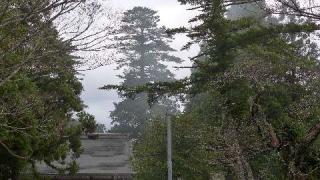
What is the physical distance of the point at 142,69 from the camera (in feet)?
215

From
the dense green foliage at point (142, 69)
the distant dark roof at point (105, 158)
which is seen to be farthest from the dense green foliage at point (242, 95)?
the dense green foliage at point (142, 69)

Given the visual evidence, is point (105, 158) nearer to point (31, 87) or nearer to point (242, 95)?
point (242, 95)

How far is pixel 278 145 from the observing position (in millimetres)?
12352

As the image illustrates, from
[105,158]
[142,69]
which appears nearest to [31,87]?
[105,158]

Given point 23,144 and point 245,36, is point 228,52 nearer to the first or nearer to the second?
point 245,36

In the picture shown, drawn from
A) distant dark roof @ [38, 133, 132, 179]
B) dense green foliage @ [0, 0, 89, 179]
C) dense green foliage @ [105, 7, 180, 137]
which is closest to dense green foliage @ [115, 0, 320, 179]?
distant dark roof @ [38, 133, 132, 179]

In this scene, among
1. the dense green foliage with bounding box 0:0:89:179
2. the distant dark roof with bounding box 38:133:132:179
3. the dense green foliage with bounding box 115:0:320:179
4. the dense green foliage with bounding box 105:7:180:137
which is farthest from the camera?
the dense green foliage with bounding box 105:7:180:137

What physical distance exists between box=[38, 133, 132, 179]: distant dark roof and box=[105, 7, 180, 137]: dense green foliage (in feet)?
79.0

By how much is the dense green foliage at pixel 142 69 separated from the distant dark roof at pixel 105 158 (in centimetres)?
2409

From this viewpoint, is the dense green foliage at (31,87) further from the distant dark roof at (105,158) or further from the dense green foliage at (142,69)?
the dense green foliage at (142,69)

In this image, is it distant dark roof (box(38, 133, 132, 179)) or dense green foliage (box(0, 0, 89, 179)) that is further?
distant dark roof (box(38, 133, 132, 179))

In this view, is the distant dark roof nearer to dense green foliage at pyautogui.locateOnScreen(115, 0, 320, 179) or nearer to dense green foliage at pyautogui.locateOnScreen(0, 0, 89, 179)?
dense green foliage at pyautogui.locateOnScreen(115, 0, 320, 179)

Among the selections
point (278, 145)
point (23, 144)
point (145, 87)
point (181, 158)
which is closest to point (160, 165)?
point (181, 158)

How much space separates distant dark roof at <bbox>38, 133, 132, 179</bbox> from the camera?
24.8m
